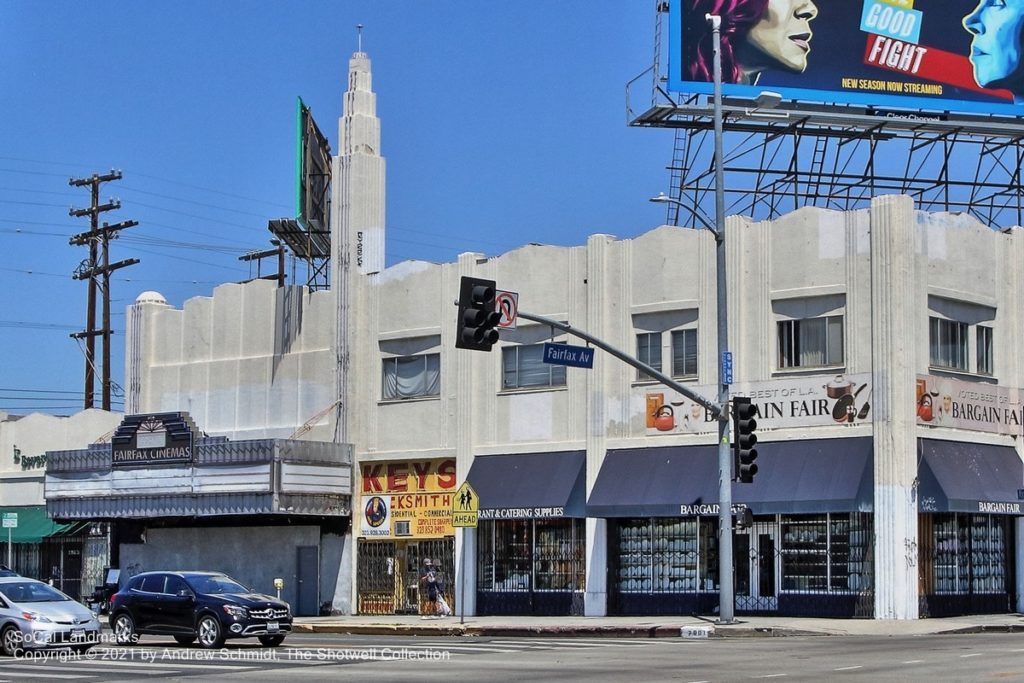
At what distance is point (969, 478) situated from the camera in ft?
121

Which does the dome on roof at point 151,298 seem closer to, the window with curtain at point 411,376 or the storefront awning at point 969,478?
the window with curtain at point 411,376

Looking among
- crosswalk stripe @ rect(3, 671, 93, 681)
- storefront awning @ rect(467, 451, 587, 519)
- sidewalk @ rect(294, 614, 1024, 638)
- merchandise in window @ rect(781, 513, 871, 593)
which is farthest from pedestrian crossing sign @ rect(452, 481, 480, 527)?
crosswalk stripe @ rect(3, 671, 93, 681)

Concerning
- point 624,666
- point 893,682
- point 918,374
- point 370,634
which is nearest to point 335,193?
point 370,634

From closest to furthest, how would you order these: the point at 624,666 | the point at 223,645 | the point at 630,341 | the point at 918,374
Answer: the point at 624,666
the point at 223,645
the point at 918,374
the point at 630,341

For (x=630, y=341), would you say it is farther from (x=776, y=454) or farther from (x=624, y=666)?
(x=624, y=666)

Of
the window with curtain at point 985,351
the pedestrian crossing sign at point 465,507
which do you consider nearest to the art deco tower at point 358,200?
the pedestrian crossing sign at point 465,507

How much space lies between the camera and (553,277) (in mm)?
41906

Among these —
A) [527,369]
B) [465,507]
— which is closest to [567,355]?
[465,507]

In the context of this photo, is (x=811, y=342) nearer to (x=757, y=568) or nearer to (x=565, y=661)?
(x=757, y=568)

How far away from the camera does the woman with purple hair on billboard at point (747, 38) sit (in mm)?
42281

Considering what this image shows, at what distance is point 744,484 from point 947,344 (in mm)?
6024

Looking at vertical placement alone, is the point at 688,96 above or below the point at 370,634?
above

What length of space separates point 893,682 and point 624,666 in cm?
497

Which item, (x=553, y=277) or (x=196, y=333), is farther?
(x=196, y=333)
